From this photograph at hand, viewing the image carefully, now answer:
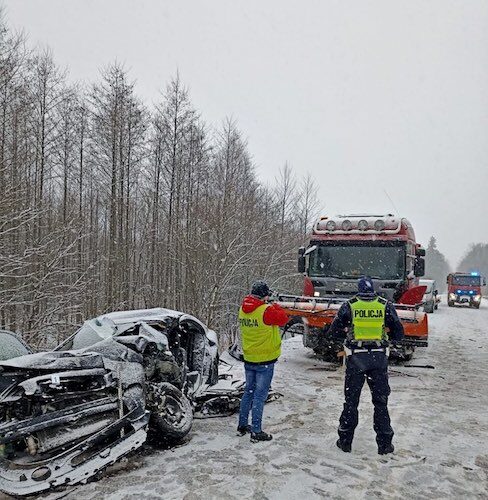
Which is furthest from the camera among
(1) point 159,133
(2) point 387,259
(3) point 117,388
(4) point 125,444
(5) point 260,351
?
(1) point 159,133

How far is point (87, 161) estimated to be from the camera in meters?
20.8

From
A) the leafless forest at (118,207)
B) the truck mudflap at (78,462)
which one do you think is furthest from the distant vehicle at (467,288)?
the truck mudflap at (78,462)

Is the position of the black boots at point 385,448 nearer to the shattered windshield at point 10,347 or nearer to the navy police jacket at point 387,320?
the navy police jacket at point 387,320

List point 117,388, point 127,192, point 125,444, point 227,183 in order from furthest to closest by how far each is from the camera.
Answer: point 127,192
point 227,183
point 117,388
point 125,444

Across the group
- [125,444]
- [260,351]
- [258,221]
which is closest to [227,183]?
[258,221]

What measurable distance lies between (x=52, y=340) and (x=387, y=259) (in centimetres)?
1158

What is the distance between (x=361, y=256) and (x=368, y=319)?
5.18 meters

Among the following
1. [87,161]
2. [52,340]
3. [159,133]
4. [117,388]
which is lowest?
[52,340]

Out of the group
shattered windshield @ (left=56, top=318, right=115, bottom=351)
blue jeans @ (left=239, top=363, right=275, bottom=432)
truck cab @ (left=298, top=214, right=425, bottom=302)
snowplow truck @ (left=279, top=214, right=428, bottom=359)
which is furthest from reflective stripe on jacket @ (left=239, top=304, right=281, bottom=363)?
truck cab @ (left=298, top=214, right=425, bottom=302)

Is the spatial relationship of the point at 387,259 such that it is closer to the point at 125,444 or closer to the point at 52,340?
the point at 125,444

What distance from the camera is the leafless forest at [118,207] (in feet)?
45.8

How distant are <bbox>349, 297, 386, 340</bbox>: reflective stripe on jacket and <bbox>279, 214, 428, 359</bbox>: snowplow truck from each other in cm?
393

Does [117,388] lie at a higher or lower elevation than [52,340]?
higher

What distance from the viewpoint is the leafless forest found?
13953 mm
